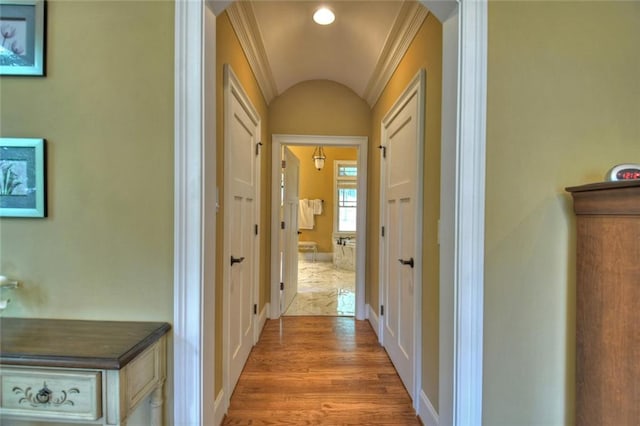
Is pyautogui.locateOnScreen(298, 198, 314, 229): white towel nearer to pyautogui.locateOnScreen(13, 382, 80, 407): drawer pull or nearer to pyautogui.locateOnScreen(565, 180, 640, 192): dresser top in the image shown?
pyautogui.locateOnScreen(565, 180, 640, 192): dresser top

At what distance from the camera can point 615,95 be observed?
46.3 inches

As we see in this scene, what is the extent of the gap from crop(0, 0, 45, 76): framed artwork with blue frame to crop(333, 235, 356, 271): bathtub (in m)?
5.49

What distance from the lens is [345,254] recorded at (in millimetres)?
6391

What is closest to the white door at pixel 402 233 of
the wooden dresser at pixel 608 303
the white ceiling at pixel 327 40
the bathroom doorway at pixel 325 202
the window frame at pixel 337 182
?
the white ceiling at pixel 327 40

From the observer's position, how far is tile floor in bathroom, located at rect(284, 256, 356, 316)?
3.69 metres

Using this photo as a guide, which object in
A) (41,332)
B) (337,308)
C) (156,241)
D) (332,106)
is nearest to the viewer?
(41,332)

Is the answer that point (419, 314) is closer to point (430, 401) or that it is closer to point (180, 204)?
point (430, 401)

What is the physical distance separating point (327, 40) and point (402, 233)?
5.68 ft

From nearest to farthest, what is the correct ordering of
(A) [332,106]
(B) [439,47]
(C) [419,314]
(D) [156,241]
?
(D) [156,241]
(B) [439,47]
(C) [419,314]
(A) [332,106]

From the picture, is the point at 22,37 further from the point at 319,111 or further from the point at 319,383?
the point at 319,111

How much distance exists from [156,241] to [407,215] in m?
1.58

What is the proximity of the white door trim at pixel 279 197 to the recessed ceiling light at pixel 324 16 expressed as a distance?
1231mm

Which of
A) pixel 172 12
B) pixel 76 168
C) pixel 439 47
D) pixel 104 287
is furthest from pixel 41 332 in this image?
pixel 439 47

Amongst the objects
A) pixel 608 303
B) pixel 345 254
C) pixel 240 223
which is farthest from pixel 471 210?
pixel 345 254
